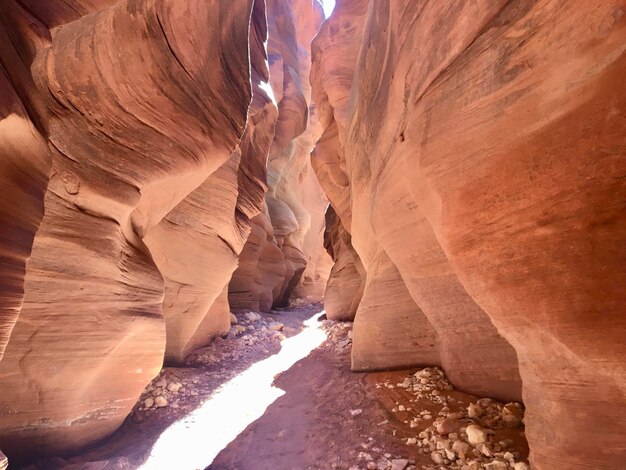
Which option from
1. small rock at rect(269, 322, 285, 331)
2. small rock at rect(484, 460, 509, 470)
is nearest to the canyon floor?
small rock at rect(484, 460, 509, 470)

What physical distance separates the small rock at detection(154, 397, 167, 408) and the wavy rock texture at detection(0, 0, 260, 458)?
674mm

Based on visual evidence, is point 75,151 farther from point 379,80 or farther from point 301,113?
point 301,113

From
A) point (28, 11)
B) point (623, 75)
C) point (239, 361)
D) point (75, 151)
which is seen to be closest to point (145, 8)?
point (28, 11)

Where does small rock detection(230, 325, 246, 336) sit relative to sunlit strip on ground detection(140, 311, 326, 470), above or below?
above

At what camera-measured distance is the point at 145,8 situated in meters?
3.88

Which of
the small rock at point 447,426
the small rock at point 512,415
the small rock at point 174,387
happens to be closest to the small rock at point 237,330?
the small rock at point 174,387

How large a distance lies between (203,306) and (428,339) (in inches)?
182

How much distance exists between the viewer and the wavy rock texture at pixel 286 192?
13062 millimetres

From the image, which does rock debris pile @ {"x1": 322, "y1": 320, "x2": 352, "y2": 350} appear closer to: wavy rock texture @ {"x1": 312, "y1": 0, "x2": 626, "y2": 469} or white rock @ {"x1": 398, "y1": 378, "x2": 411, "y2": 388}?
white rock @ {"x1": 398, "y1": 378, "x2": 411, "y2": 388}

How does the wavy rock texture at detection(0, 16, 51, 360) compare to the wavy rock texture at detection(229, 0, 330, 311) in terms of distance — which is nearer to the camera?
the wavy rock texture at detection(0, 16, 51, 360)

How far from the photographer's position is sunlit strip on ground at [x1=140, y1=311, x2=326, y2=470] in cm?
392

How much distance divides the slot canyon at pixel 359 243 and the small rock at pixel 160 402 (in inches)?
1.2

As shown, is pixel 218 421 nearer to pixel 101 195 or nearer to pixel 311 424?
pixel 311 424

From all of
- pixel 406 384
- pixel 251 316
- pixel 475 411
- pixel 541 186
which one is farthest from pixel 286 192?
pixel 541 186
